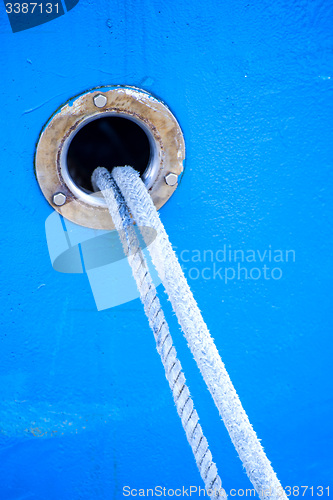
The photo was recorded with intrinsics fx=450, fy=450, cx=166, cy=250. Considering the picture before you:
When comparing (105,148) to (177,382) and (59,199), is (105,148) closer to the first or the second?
(59,199)

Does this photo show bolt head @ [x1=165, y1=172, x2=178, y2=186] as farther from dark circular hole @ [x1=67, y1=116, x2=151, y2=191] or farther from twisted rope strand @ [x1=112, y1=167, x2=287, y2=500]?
twisted rope strand @ [x1=112, y1=167, x2=287, y2=500]

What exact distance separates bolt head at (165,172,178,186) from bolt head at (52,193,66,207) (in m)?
0.17

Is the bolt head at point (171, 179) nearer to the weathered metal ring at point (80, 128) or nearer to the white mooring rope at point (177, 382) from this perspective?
the weathered metal ring at point (80, 128)

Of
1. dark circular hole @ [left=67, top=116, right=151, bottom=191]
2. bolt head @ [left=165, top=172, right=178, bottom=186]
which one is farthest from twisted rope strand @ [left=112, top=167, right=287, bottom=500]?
dark circular hole @ [left=67, top=116, right=151, bottom=191]

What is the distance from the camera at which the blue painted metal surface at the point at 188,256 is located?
0.67 m

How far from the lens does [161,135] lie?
712mm

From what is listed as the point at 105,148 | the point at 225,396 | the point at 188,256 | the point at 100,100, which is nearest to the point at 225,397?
the point at 225,396

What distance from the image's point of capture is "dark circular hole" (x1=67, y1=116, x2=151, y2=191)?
0.86 meters

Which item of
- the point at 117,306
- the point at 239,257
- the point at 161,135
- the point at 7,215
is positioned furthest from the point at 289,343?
the point at 7,215

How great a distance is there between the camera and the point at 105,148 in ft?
3.33

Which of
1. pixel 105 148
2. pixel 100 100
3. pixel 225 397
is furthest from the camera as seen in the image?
pixel 105 148

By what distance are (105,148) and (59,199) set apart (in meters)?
0.34

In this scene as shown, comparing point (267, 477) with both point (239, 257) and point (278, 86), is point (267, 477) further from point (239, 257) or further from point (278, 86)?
point (278, 86)

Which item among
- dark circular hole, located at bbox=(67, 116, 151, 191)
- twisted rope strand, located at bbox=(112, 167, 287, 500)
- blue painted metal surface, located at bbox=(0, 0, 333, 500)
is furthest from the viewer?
dark circular hole, located at bbox=(67, 116, 151, 191)
